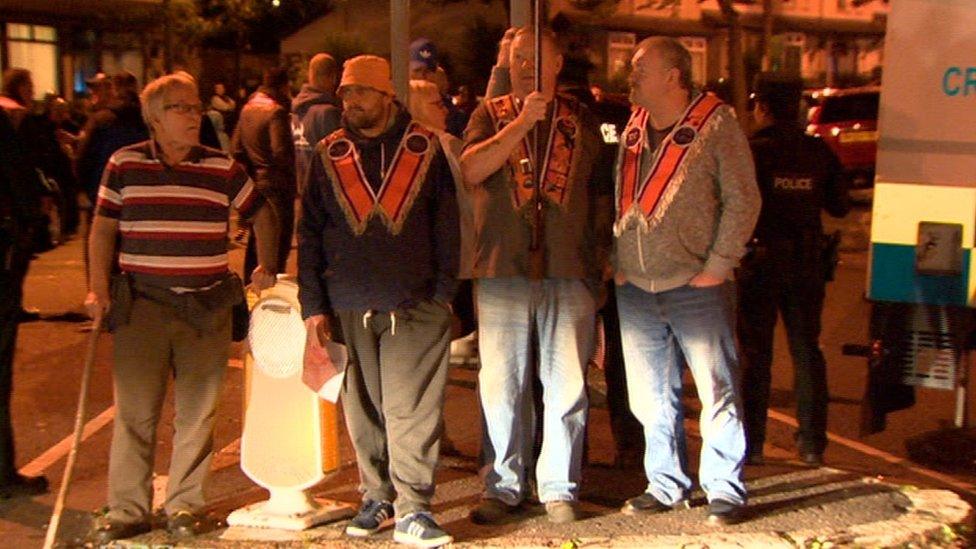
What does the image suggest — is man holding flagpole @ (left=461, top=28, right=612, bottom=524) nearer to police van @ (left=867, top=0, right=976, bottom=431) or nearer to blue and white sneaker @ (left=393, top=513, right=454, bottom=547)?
blue and white sneaker @ (left=393, top=513, right=454, bottom=547)

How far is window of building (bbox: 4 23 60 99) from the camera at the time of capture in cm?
2967

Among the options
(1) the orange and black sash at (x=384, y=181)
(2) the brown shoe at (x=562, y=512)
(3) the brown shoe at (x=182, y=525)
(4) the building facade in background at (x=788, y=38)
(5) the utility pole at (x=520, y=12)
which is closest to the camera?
(1) the orange and black sash at (x=384, y=181)

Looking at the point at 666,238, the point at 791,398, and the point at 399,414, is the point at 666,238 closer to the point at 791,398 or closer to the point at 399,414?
the point at 399,414

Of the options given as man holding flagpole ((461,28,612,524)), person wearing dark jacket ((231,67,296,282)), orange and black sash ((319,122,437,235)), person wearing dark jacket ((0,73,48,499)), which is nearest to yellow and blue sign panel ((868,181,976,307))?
man holding flagpole ((461,28,612,524))

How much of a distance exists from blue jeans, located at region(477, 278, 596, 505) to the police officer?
1.34 metres

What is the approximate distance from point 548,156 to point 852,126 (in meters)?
18.0

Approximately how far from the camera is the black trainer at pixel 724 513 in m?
5.34

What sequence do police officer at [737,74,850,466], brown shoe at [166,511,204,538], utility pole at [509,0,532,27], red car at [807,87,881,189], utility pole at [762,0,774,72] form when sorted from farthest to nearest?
red car at [807,87,881,189]
utility pole at [762,0,774,72]
utility pole at [509,0,532,27]
police officer at [737,74,850,466]
brown shoe at [166,511,204,538]

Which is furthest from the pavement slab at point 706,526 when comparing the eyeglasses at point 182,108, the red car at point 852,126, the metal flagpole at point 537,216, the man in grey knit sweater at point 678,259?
the red car at point 852,126

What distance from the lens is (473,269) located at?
17.6 feet

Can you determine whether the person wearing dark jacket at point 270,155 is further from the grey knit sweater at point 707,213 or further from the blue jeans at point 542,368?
the grey knit sweater at point 707,213

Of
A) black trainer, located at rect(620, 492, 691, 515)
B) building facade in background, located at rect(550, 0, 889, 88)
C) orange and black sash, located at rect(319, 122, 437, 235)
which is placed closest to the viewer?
orange and black sash, located at rect(319, 122, 437, 235)

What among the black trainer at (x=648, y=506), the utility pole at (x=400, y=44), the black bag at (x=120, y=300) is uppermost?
the utility pole at (x=400, y=44)

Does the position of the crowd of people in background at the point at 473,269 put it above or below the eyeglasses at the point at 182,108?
below
